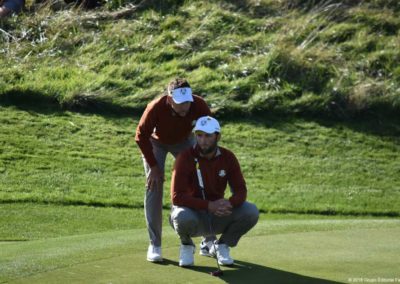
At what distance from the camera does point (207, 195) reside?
845 cm

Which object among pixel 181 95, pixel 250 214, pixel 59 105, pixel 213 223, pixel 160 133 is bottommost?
pixel 59 105

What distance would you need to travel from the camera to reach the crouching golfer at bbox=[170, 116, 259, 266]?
823cm

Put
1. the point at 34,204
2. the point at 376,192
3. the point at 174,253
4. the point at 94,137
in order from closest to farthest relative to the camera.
Result: the point at 174,253
the point at 34,204
the point at 376,192
the point at 94,137

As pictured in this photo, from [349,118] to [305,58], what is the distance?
1704 mm

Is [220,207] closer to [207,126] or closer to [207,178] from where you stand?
[207,178]

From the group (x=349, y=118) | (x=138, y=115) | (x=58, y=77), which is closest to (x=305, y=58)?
(x=349, y=118)

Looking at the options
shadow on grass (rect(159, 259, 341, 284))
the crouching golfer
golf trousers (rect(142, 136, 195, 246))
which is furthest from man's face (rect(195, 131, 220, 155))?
shadow on grass (rect(159, 259, 341, 284))

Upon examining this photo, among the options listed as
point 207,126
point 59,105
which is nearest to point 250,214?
point 207,126

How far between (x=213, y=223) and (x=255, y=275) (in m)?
0.81

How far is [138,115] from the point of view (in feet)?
63.8

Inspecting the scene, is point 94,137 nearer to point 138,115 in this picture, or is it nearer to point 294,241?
point 138,115

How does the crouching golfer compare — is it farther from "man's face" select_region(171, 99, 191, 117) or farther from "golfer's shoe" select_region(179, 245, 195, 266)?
"man's face" select_region(171, 99, 191, 117)

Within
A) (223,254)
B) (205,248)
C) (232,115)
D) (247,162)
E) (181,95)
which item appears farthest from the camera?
(232,115)

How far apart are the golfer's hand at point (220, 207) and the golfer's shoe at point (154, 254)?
77cm
